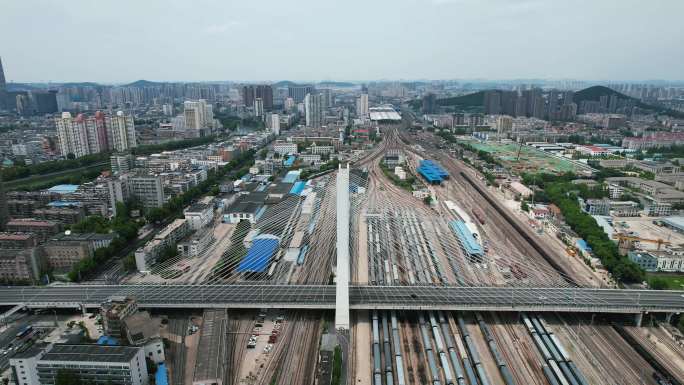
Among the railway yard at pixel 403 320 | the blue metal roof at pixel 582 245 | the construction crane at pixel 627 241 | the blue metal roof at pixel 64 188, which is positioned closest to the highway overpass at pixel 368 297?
the railway yard at pixel 403 320

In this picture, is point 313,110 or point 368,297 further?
point 313,110

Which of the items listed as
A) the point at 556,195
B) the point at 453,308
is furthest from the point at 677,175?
the point at 453,308

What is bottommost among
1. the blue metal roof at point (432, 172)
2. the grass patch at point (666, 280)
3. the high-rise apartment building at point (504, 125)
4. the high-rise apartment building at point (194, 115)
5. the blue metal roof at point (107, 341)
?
the grass patch at point (666, 280)

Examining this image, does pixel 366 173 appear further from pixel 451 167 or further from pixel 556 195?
pixel 556 195

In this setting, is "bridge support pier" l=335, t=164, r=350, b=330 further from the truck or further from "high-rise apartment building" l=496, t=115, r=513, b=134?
"high-rise apartment building" l=496, t=115, r=513, b=134

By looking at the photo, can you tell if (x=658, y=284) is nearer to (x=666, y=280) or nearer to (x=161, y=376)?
(x=666, y=280)

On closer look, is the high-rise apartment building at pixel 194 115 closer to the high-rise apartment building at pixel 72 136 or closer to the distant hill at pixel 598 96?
the high-rise apartment building at pixel 72 136

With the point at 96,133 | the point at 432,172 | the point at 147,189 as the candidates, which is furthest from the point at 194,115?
the point at 432,172

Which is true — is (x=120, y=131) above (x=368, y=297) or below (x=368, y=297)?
above
